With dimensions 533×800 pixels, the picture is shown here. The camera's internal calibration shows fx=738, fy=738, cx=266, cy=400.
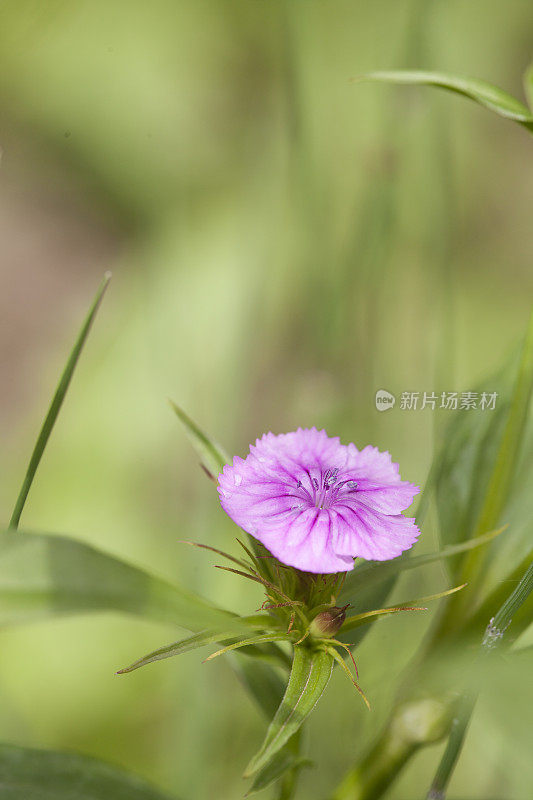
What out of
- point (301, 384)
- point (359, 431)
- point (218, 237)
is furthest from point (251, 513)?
point (218, 237)

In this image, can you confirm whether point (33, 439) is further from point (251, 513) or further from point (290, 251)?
point (251, 513)

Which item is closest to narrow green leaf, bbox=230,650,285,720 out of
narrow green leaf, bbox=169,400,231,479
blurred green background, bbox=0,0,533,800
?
narrow green leaf, bbox=169,400,231,479

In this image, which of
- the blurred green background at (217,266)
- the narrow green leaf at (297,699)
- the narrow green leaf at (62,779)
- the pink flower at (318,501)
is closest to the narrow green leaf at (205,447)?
the pink flower at (318,501)

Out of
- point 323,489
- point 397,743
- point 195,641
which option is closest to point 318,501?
point 323,489

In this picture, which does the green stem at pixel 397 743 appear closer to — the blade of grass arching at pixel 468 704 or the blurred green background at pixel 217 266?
the blade of grass arching at pixel 468 704

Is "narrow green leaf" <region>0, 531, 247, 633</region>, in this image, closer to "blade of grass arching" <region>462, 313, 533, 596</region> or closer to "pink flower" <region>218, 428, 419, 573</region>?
"pink flower" <region>218, 428, 419, 573</region>
